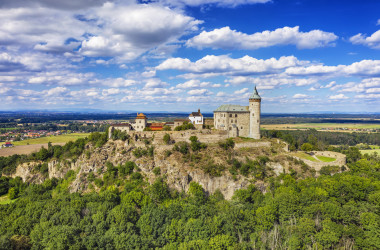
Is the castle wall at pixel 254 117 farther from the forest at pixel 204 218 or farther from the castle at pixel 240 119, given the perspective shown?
the forest at pixel 204 218

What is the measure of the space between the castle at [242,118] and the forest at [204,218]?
62.2 feet

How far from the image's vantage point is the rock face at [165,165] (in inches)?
2197

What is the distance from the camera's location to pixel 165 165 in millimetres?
58438

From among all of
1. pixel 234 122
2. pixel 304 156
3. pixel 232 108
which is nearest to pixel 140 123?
pixel 232 108

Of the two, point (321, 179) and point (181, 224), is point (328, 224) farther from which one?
point (181, 224)

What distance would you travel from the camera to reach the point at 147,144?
63.8m

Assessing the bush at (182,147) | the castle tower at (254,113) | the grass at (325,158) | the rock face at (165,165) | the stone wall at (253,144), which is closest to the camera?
the rock face at (165,165)

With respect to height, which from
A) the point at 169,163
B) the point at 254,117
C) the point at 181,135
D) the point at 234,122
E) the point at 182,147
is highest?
the point at 254,117

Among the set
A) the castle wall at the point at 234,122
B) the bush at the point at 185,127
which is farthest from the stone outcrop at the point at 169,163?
the castle wall at the point at 234,122

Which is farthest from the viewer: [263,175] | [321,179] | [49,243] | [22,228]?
[263,175]

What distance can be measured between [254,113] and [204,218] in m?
39.0

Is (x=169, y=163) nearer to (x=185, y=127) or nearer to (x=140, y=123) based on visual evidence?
(x=185, y=127)

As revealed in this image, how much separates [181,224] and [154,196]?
40.6ft

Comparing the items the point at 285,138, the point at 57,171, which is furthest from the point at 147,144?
the point at 285,138
